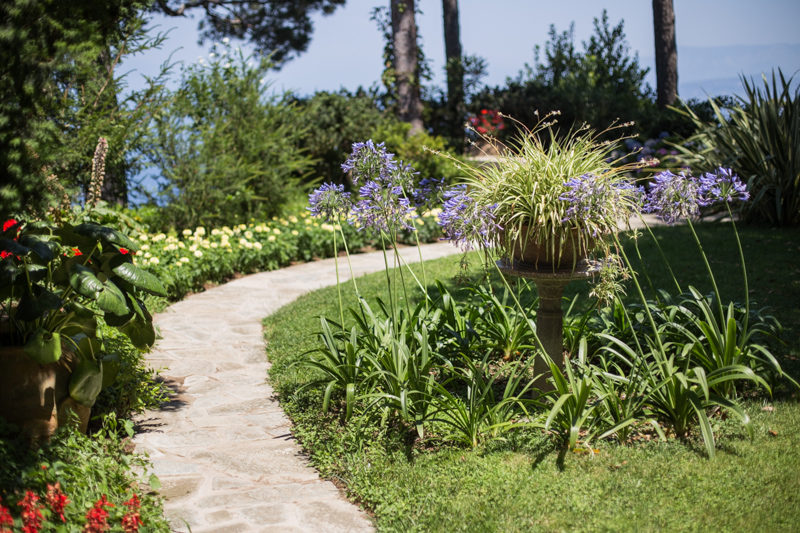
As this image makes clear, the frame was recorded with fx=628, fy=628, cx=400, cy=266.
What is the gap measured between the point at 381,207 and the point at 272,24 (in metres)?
12.4

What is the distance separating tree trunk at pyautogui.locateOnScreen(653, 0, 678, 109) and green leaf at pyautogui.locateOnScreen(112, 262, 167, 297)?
14269 mm

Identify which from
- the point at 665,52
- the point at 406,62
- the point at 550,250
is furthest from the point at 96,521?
the point at 665,52

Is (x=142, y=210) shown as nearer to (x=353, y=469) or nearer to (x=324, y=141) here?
(x=324, y=141)

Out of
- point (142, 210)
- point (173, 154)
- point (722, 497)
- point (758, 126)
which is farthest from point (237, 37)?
point (722, 497)

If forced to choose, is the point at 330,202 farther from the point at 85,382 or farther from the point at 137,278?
the point at 85,382

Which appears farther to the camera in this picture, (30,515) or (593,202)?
(593,202)

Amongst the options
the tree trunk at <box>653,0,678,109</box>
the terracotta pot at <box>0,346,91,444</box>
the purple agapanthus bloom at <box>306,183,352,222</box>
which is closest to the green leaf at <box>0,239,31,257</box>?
the terracotta pot at <box>0,346,91,444</box>

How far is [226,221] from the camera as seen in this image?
937 centimetres

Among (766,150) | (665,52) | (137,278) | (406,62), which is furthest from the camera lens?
(665,52)

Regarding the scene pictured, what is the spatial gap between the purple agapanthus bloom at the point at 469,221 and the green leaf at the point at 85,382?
2.06m

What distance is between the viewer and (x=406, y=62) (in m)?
13.2

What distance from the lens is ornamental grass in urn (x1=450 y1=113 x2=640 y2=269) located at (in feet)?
10.8

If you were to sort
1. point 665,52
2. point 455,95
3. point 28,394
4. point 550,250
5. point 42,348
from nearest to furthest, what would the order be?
point 42,348
point 28,394
point 550,250
point 665,52
point 455,95

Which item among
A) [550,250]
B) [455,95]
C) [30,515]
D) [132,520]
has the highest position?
[455,95]
